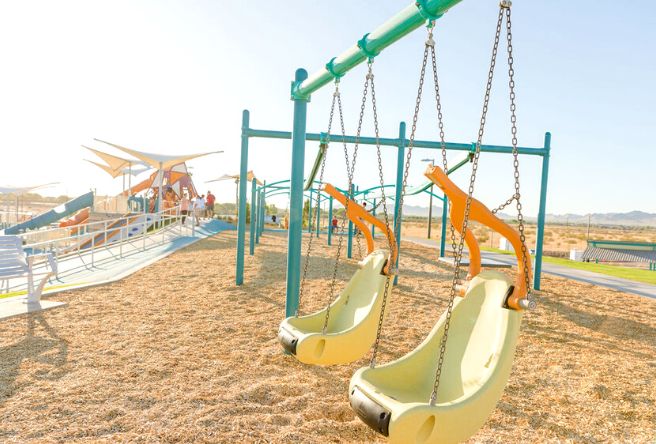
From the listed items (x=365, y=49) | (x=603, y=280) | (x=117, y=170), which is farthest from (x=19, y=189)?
(x=365, y=49)

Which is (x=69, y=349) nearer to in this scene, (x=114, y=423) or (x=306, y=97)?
(x=114, y=423)

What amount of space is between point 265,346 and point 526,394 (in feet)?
8.24

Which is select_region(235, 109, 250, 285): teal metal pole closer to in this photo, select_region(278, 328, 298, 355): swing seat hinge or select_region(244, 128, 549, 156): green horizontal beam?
select_region(244, 128, 549, 156): green horizontal beam

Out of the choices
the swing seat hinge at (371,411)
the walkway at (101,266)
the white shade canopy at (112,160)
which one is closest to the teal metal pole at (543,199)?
the swing seat hinge at (371,411)

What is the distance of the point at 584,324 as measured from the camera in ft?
20.9

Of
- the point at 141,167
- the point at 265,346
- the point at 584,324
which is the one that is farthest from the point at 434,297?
the point at 141,167

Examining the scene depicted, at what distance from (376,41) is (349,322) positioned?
94.4 inches

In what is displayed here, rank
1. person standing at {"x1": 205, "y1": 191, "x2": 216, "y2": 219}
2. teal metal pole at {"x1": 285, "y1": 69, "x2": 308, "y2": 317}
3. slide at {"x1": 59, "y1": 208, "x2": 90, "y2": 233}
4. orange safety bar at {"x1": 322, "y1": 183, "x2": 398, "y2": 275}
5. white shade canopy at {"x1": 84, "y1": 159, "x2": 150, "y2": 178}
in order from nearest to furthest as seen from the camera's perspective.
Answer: orange safety bar at {"x1": 322, "y1": 183, "x2": 398, "y2": 275}
teal metal pole at {"x1": 285, "y1": 69, "x2": 308, "y2": 317}
slide at {"x1": 59, "y1": 208, "x2": 90, "y2": 233}
person standing at {"x1": 205, "y1": 191, "x2": 216, "y2": 219}
white shade canopy at {"x1": 84, "y1": 159, "x2": 150, "y2": 178}

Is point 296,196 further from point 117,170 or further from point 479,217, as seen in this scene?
point 117,170

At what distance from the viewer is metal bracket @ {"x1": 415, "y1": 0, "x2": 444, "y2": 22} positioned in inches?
121

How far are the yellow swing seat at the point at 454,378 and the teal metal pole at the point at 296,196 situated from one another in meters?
2.05

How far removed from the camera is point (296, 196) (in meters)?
4.93

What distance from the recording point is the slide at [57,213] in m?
21.6

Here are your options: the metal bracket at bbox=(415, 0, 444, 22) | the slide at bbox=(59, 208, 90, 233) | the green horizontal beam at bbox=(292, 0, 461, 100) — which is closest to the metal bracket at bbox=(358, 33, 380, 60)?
the green horizontal beam at bbox=(292, 0, 461, 100)
